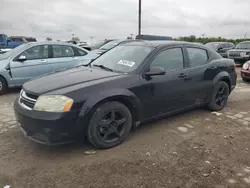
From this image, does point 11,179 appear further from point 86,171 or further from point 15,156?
point 86,171

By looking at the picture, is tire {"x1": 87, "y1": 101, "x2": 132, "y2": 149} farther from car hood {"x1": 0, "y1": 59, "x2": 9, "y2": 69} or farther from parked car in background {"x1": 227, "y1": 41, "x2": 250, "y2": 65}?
parked car in background {"x1": 227, "y1": 41, "x2": 250, "y2": 65}

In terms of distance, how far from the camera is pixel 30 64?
22.7ft

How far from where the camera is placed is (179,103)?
431 centimetres

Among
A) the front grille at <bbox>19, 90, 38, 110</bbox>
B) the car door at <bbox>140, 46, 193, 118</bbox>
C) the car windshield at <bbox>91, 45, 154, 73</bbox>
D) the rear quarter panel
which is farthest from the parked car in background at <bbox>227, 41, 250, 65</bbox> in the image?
the front grille at <bbox>19, 90, 38, 110</bbox>

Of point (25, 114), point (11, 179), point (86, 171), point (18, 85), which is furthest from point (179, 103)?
point (18, 85)

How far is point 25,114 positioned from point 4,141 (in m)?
0.91

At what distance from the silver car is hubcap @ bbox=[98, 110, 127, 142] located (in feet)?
11.9

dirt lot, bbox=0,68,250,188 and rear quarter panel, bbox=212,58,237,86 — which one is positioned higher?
rear quarter panel, bbox=212,58,237,86

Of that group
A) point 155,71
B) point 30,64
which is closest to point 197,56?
point 155,71

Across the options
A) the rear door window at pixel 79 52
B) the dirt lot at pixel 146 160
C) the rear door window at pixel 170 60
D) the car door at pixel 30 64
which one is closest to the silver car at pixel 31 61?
the car door at pixel 30 64

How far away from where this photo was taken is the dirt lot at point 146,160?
8.87 ft

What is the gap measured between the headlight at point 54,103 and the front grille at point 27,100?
129mm

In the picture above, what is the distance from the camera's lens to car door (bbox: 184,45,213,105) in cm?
447

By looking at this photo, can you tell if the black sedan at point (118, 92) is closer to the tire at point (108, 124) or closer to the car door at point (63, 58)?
the tire at point (108, 124)
